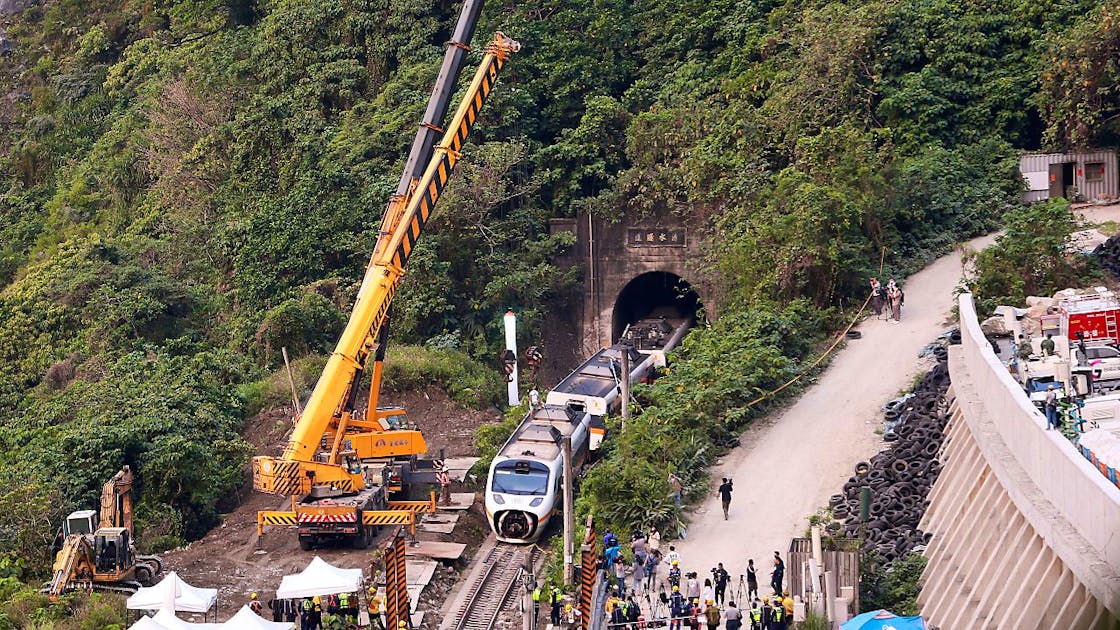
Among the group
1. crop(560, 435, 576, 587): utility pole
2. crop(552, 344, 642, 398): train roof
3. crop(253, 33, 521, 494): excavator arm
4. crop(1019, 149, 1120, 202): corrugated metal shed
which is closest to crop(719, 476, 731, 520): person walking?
crop(560, 435, 576, 587): utility pole

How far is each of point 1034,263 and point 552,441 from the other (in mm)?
11026

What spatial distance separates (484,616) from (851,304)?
47.3ft

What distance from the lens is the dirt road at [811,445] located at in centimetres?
2467

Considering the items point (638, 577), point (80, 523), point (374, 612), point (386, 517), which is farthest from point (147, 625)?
point (638, 577)

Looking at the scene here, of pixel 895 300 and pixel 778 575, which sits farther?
pixel 895 300

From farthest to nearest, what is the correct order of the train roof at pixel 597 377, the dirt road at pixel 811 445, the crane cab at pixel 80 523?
the train roof at pixel 597 377 → the dirt road at pixel 811 445 → the crane cab at pixel 80 523

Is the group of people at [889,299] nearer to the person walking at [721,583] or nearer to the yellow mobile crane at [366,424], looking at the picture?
the yellow mobile crane at [366,424]

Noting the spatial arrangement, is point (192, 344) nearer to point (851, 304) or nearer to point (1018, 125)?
point (851, 304)

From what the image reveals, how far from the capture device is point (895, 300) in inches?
1296

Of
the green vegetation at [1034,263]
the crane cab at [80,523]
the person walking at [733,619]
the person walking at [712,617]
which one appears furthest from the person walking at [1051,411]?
the crane cab at [80,523]

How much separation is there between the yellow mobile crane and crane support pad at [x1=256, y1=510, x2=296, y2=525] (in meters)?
0.02

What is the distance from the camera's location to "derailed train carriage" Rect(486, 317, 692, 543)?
26438mm

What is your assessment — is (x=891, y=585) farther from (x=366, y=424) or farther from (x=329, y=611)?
(x=366, y=424)

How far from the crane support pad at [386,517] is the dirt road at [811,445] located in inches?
201
